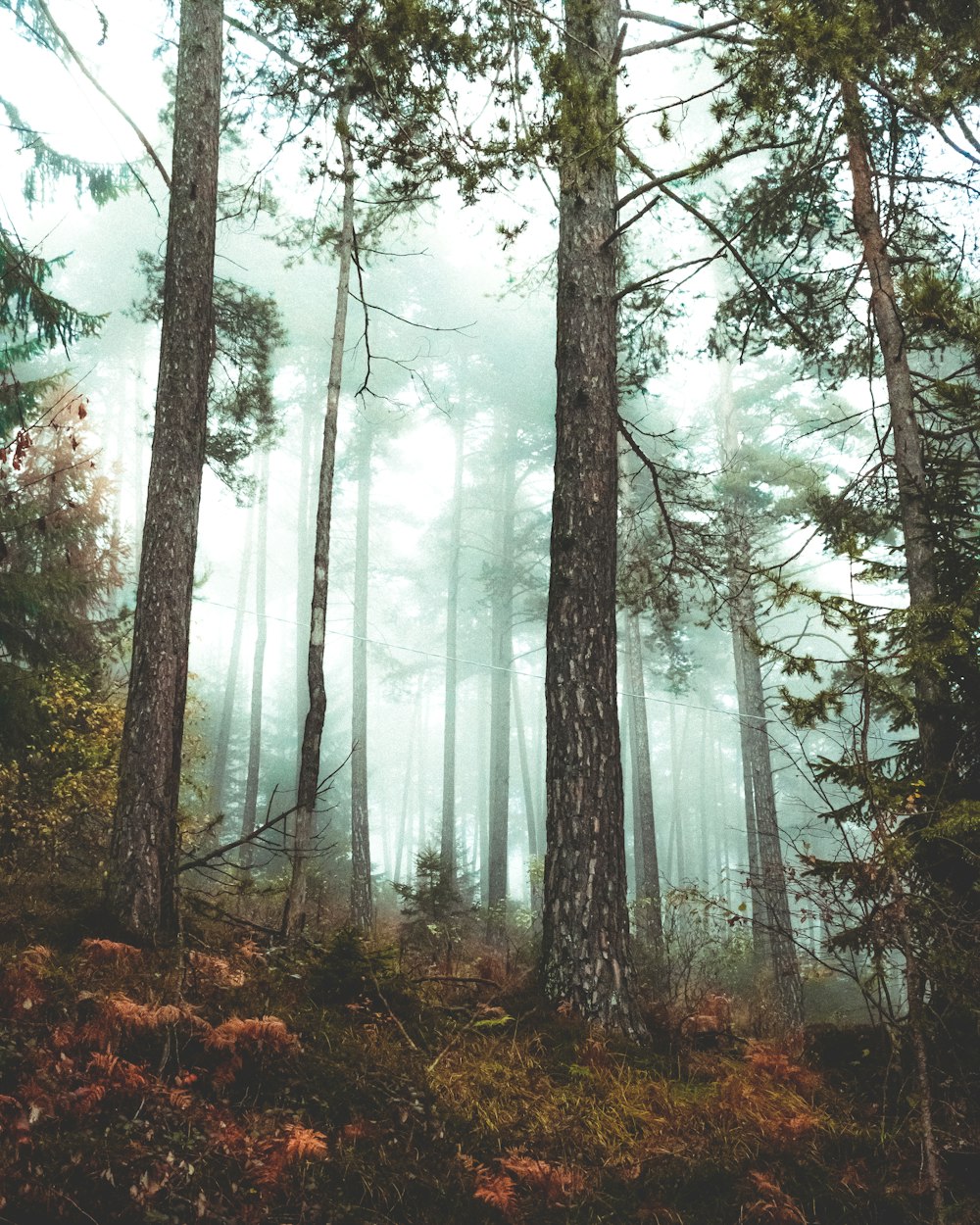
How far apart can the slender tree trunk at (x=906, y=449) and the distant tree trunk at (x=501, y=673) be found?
12.4 metres

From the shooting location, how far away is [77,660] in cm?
1062

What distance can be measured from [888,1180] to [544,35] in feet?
21.1

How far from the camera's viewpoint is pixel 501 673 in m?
22.2

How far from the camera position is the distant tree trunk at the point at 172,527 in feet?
16.2

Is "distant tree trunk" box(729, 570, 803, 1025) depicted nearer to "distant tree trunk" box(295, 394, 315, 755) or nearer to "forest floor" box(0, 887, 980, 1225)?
"forest floor" box(0, 887, 980, 1225)

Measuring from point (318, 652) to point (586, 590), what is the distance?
3268 millimetres

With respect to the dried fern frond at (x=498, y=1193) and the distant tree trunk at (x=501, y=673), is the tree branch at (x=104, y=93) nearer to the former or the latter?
the dried fern frond at (x=498, y=1193)

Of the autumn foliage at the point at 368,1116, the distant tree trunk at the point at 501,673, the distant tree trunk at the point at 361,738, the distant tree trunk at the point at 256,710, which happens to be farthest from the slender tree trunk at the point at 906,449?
the distant tree trunk at the point at 501,673

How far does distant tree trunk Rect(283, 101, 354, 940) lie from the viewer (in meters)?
6.41

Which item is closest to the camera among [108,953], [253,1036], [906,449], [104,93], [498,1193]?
[498,1193]

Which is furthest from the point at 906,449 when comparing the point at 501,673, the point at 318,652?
the point at 501,673

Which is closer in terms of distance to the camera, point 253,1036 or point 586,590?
point 253,1036

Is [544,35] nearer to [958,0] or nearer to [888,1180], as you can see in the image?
[958,0]

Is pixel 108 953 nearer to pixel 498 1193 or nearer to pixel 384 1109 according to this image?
pixel 384 1109
